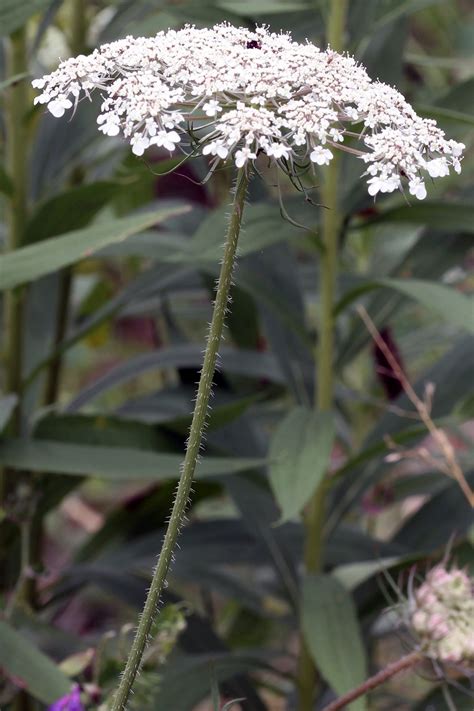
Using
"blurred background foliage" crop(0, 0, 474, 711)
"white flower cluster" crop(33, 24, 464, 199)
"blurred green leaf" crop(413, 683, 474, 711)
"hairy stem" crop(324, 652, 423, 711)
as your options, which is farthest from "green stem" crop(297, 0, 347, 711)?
"white flower cluster" crop(33, 24, 464, 199)

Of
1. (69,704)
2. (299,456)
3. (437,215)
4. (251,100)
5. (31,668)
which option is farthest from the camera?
(437,215)

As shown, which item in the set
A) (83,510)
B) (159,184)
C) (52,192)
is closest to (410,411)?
(52,192)

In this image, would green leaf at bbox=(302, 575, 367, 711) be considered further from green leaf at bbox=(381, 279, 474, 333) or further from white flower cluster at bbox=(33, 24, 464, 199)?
white flower cluster at bbox=(33, 24, 464, 199)

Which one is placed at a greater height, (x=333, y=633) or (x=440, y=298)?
(x=440, y=298)

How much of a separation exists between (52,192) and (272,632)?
753 mm

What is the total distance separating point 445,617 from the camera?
766mm

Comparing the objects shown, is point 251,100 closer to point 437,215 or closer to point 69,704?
point 69,704

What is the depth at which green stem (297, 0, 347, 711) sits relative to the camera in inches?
44.2

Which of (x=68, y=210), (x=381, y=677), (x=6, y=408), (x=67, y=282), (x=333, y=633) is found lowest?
(x=381, y=677)

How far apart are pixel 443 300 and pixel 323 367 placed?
192 millimetres

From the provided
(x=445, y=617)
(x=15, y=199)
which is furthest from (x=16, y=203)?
(x=445, y=617)

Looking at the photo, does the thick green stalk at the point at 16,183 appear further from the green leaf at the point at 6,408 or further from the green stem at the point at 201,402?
the green stem at the point at 201,402

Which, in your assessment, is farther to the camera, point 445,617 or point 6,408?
point 6,408

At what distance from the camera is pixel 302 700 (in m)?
1.18
